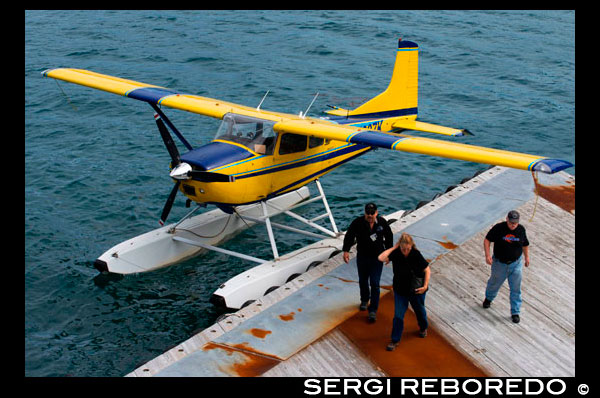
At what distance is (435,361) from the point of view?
8.56 metres

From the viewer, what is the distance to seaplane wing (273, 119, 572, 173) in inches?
361

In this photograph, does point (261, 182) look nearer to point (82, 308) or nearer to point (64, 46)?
point (82, 308)

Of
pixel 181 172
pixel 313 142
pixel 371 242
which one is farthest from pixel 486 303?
pixel 181 172

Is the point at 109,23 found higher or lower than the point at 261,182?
higher

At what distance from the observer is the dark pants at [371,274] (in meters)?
9.08

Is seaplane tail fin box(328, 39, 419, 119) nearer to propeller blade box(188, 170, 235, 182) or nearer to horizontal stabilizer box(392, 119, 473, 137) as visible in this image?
horizontal stabilizer box(392, 119, 473, 137)

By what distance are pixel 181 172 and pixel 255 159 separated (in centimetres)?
158

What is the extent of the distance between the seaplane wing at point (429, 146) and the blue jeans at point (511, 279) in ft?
4.74

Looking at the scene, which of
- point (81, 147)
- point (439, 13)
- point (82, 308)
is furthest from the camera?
point (439, 13)

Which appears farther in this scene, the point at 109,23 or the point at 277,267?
the point at 109,23

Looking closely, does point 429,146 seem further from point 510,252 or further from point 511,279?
point 511,279

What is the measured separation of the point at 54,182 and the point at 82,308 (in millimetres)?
7172

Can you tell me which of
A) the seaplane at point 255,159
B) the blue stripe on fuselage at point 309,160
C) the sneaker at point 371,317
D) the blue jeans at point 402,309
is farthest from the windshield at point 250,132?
the blue jeans at point 402,309

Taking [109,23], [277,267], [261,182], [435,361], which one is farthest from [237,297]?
[109,23]
